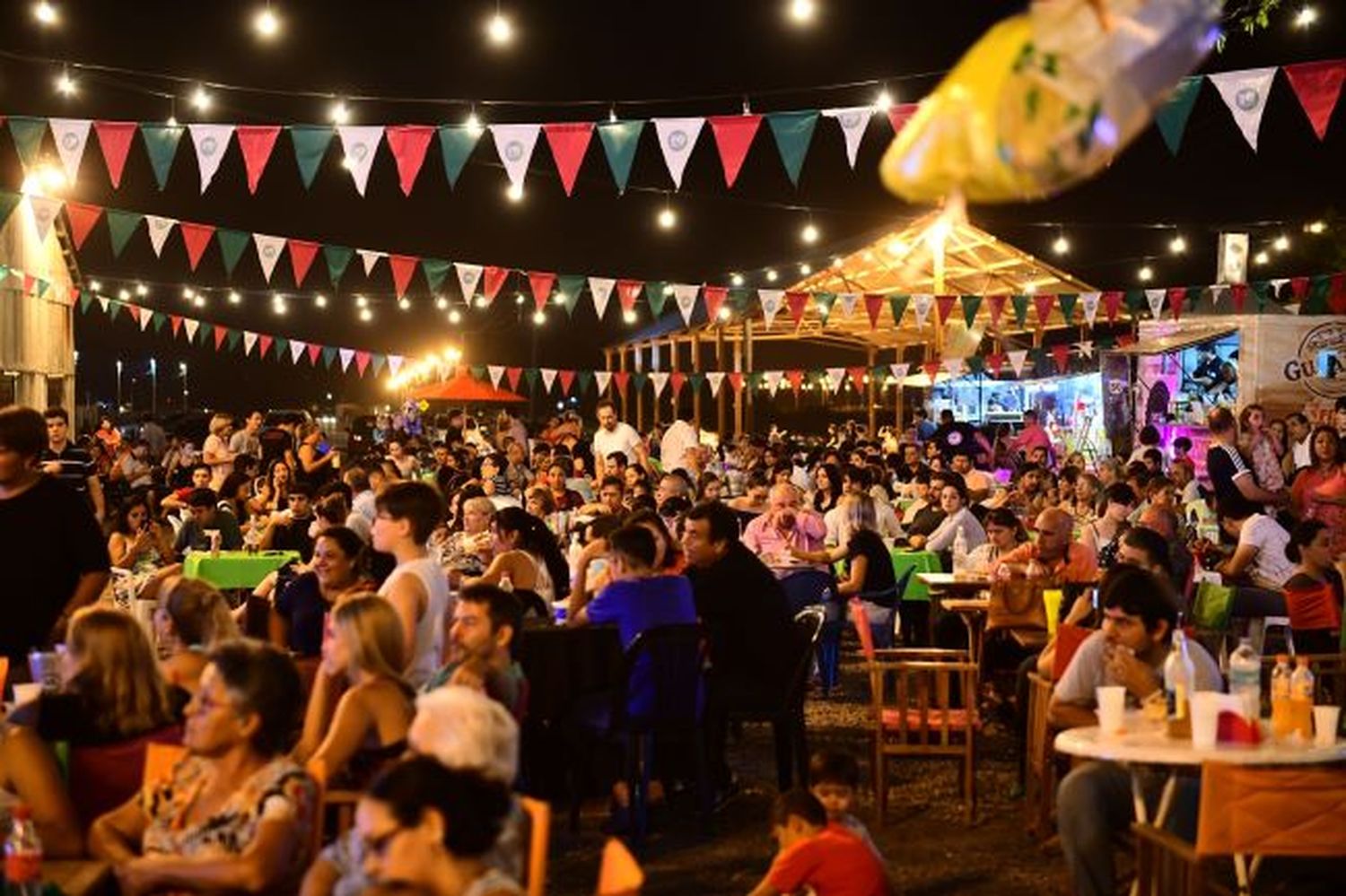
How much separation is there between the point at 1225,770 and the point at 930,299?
61.8 feet

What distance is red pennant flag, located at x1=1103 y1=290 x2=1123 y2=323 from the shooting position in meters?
22.1

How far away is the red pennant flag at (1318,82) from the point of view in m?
10.4

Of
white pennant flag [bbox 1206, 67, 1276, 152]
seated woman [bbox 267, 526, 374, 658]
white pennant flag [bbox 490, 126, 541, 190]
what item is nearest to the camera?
seated woman [bbox 267, 526, 374, 658]

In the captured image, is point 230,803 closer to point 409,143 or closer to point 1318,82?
point 1318,82

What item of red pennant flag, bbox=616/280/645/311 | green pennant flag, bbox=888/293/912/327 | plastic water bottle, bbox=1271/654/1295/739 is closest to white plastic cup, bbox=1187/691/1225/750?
plastic water bottle, bbox=1271/654/1295/739

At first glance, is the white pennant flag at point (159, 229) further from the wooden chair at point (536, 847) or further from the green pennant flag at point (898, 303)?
the wooden chair at point (536, 847)

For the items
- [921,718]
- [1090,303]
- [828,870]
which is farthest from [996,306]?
[828,870]

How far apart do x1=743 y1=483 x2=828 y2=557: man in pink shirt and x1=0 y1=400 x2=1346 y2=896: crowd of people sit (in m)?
0.02

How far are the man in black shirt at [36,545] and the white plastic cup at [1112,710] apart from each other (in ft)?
12.1

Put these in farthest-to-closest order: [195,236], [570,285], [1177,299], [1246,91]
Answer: [1177,299] → [570,285] → [195,236] → [1246,91]

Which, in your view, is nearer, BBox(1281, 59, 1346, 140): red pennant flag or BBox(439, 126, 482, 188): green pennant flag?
BBox(1281, 59, 1346, 140): red pennant flag

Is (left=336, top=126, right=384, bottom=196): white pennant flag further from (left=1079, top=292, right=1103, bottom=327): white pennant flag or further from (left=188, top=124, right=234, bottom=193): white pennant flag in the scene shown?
(left=1079, top=292, right=1103, bottom=327): white pennant flag

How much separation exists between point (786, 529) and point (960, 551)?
3.99ft

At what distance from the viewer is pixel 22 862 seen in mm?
3779
